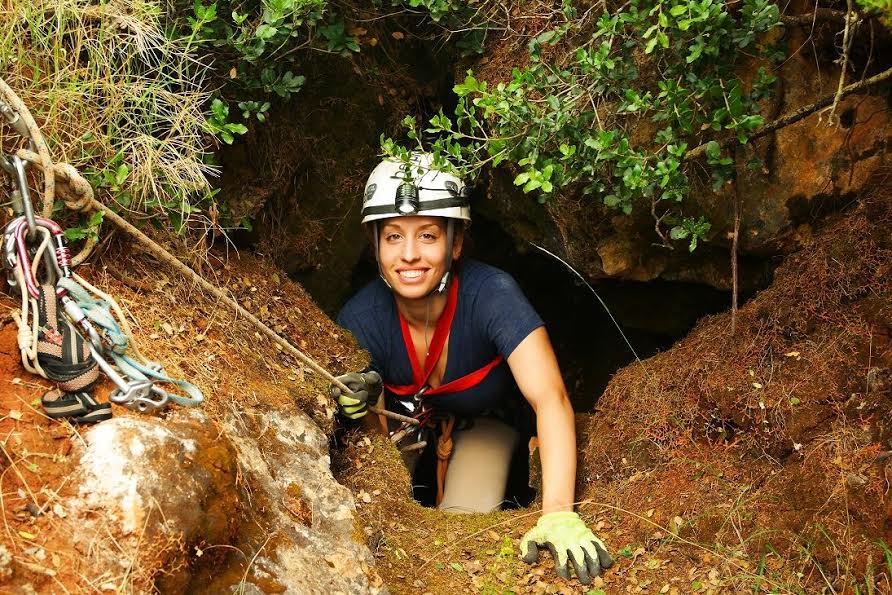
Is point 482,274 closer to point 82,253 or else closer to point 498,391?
point 498,391

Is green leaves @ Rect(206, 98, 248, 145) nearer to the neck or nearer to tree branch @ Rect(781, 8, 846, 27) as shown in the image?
the neck

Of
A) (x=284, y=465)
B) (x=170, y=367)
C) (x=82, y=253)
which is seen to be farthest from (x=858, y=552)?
(x=82, y=253)

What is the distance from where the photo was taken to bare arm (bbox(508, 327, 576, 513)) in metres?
3.60

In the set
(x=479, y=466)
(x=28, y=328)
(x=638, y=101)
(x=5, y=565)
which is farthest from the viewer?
(x=479, y=466)

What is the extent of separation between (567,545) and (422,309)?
1.68m

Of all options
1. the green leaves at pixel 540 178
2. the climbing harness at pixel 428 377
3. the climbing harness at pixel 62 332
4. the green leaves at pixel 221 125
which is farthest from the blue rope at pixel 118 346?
the climbing harness at pixel 428 377

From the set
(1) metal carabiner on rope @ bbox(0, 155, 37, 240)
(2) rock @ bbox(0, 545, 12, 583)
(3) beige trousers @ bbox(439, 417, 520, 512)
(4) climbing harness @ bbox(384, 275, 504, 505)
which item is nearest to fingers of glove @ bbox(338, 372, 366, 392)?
(4) climbing harness @ bbox(384, 275, 504, 505)

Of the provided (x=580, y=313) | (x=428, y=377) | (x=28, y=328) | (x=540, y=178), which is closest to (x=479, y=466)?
(x=428, y=377)

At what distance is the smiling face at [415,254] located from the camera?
414 centimetres

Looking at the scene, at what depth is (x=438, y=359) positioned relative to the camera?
4.46m

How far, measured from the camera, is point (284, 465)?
2.90 m

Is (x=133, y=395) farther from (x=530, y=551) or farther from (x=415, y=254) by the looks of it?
(x=415, y=254)

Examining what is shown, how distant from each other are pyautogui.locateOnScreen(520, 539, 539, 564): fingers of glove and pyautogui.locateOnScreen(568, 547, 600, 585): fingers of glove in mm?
148

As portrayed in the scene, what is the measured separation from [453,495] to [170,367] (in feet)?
8.34
